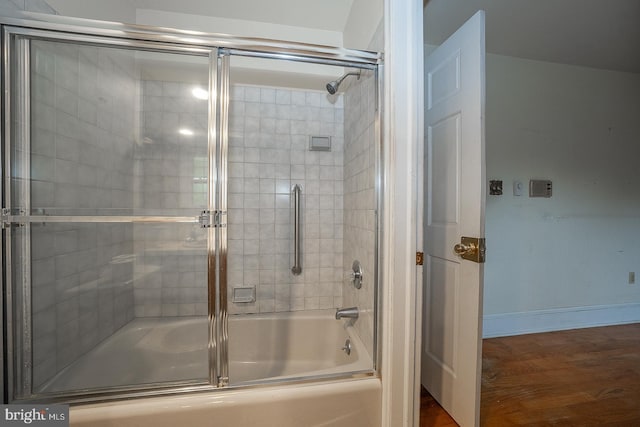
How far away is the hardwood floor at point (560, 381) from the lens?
1.31 metres

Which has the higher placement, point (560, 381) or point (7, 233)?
point (7, 233)

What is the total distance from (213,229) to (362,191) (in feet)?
2.70

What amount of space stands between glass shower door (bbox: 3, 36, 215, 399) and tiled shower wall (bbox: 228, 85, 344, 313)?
41 centimetres

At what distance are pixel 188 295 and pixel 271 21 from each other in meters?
1.95

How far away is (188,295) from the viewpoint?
154cm

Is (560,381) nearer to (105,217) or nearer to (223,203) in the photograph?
(223,203)

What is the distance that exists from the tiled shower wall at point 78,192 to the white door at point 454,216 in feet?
5.53

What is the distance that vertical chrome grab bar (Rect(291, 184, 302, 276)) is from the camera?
181cm

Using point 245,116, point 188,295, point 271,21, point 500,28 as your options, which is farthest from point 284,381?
point 500,28

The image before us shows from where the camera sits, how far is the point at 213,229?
117cm

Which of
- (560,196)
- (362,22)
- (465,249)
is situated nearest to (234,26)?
(362,22)

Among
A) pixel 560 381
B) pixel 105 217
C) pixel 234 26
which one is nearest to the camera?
pixel 105 217

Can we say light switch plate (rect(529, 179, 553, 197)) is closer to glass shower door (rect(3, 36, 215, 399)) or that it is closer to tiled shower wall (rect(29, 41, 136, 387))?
glass shower door (rect(3, 36, 215, 399))

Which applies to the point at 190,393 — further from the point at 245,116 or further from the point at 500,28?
the point at 500,28
